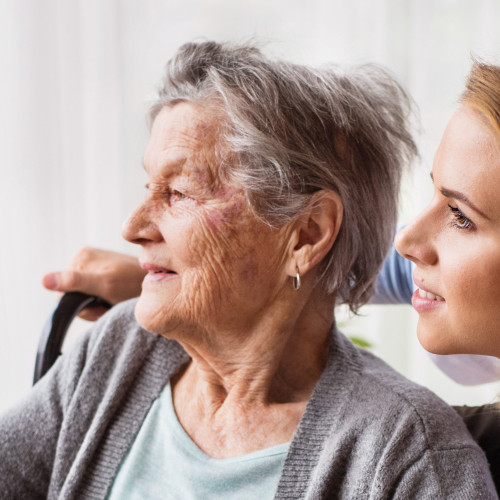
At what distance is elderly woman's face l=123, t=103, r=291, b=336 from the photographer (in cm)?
137

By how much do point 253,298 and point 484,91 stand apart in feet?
1.87

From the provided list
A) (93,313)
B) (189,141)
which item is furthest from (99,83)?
(189,141)

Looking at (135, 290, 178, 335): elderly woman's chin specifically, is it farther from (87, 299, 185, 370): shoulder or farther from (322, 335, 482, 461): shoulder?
(322, 335, 482, 461): shoulder

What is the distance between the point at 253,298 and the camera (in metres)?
1.39

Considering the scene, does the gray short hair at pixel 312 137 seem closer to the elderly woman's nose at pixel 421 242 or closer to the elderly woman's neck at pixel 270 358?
the elderly woman's neck at pixel 270 358

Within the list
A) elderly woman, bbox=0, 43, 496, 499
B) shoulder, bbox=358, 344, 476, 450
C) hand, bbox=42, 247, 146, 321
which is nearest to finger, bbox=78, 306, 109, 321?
hand, bbox=42, 247, 146, 321

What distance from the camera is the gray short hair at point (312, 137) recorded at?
1364 millimetres

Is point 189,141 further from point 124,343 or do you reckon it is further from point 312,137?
point 124,343

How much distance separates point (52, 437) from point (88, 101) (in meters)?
1.56

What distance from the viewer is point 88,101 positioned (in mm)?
2740

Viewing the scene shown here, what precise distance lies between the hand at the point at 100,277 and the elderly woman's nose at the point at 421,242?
0.80 meters

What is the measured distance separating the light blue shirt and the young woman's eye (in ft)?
1.77

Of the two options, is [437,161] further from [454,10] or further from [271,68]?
[454,10]

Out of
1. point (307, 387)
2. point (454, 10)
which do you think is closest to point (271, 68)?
point (307, 387)
